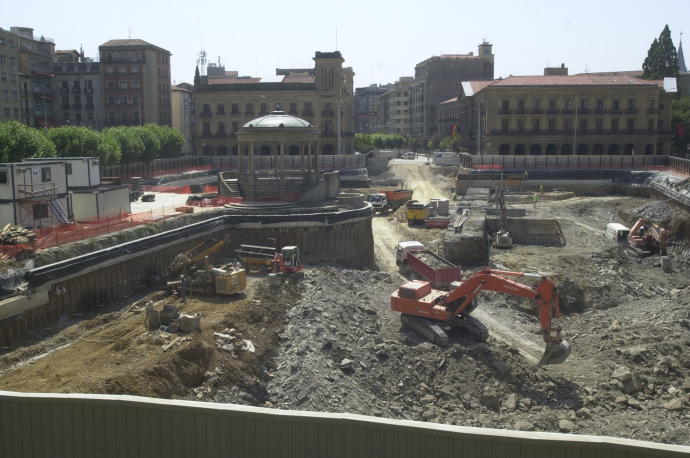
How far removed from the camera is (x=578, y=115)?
98.8 m

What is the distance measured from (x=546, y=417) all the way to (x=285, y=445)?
1378 centimetres

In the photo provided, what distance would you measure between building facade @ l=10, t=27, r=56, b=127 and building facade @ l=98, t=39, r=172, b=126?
7.33 meters

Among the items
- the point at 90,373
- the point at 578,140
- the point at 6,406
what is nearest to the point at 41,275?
the point at 90,373

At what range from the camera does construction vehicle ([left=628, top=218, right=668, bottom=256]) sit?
155 feet

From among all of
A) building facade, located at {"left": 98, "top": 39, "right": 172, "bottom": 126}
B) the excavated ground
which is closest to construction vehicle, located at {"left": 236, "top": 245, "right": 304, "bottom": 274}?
the excavated ground

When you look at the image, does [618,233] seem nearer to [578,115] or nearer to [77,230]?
[77,230]

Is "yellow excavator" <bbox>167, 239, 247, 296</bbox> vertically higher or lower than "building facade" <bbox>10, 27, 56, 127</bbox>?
lower

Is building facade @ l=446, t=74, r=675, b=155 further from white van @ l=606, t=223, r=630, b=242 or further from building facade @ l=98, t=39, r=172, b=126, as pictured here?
building facade @ l=98, t=39, r=172, b=126

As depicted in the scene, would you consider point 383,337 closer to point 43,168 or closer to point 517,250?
point 43,168

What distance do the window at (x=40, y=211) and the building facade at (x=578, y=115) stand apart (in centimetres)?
7326

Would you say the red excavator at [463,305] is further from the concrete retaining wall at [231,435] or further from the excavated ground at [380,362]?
the concrete retaining wall at [231,435]

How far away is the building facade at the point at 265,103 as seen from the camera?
102m

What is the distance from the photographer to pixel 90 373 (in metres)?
22.6

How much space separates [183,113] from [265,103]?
1213 inches
